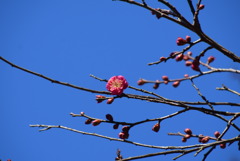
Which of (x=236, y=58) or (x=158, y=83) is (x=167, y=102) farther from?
(x=236, y=58)

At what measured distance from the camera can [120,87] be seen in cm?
173

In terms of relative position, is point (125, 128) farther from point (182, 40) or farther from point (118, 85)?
point (182, 40)

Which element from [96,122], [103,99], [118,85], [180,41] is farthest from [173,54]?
[96,122]

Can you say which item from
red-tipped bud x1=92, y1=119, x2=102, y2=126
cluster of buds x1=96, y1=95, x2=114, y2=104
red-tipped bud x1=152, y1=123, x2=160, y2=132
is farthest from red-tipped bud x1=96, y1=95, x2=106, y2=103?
red-tipped bud x1=152, y1=123, x2=160, y2=132

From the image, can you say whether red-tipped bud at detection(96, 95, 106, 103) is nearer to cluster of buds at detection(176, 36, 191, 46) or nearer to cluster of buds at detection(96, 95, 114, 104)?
cluster of buds at detection(96, 95, 114, 104)

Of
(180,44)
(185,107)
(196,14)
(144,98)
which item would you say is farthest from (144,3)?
(185,107)

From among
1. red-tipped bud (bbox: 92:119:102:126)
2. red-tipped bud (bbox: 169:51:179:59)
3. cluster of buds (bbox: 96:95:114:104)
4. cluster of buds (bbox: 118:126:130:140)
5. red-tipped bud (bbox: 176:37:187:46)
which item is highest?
red-tipped bud (bbox: 176:37:187:46)

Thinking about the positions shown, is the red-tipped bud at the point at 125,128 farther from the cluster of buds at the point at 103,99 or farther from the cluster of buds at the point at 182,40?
the cluster of buds at the point at 182,40

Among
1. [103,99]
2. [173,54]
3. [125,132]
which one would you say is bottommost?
[125,132]

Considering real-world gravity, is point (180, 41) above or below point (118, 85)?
above

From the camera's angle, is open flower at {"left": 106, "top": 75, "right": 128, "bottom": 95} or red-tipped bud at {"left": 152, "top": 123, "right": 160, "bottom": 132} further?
red-tipped bud at {"left": 152, "top": 123, "right": 160, "bottom": 132}

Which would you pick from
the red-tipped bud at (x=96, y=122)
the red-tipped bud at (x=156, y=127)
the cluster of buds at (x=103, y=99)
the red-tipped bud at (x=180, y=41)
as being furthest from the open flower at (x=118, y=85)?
the red-tipped bud at (x=180, y=41)

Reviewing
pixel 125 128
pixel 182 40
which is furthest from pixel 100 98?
pixel 182 40

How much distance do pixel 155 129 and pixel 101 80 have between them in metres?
0.62
